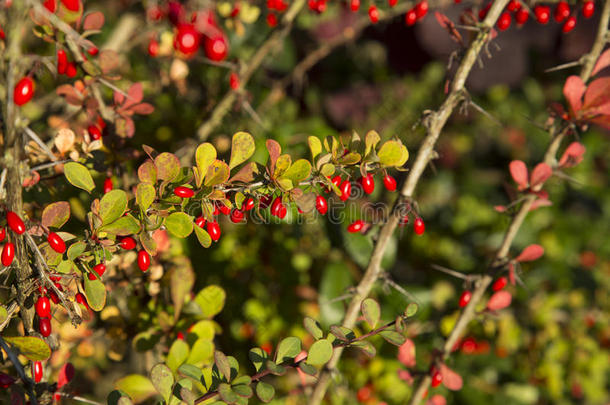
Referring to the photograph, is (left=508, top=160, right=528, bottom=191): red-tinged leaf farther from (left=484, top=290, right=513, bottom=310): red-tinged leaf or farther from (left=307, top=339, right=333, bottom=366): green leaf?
(left=307, top=339, right=333, bottom=366): green leaf

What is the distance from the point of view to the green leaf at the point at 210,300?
1.02 meters

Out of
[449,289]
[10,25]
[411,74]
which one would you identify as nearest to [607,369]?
[449,289]

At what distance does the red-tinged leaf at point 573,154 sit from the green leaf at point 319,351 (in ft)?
2.06

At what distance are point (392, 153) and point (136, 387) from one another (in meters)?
0.67

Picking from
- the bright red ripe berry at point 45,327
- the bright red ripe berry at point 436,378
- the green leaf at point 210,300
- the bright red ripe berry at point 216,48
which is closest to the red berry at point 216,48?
the bright red ripe berry at point 216,48

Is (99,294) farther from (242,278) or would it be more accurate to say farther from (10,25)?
(242,278)

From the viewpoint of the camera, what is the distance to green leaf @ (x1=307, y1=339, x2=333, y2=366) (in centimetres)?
71

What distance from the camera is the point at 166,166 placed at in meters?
0.71

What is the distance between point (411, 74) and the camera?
2922mm

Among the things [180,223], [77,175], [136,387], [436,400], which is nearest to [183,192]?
[180,223]

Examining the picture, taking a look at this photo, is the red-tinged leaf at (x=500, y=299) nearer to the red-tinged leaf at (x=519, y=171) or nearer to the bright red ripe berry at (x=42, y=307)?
the red-tinged leaf at (x=519, y=171)

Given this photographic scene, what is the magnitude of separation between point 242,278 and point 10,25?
1228mm

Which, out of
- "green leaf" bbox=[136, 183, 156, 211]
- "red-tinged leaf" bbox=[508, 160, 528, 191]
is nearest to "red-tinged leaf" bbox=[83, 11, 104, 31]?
"green leaf" bbox=[136, 183, 156, 211]

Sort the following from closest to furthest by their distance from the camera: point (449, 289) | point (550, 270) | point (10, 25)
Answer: point (10, 25) < point (449, 289) < point (550, 270)
